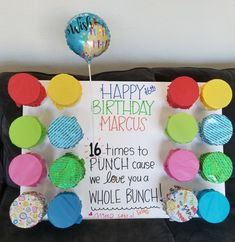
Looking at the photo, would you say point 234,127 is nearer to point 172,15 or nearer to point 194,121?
point 194,121

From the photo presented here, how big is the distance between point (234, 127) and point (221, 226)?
335 millimetres

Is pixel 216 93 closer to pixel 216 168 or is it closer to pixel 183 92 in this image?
pixel 183 92

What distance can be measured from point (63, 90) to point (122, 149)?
0.81ft

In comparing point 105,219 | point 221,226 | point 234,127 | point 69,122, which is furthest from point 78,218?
point 234,127

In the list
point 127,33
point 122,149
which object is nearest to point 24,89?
point 122,149

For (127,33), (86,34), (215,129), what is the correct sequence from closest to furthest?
(86,34) < (215,129) < (127,33)

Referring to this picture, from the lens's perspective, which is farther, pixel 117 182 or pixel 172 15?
pixel 172 15

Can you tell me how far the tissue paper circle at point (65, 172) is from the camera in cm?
96

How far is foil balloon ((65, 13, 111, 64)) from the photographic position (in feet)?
3.04

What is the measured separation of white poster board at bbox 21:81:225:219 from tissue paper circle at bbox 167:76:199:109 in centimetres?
6

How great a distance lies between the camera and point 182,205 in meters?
0.96

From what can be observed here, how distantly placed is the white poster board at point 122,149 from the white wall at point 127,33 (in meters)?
0.25

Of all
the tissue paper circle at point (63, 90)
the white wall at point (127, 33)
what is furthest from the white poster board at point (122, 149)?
the white wall at point (127, 33)

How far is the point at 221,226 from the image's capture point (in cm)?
101
